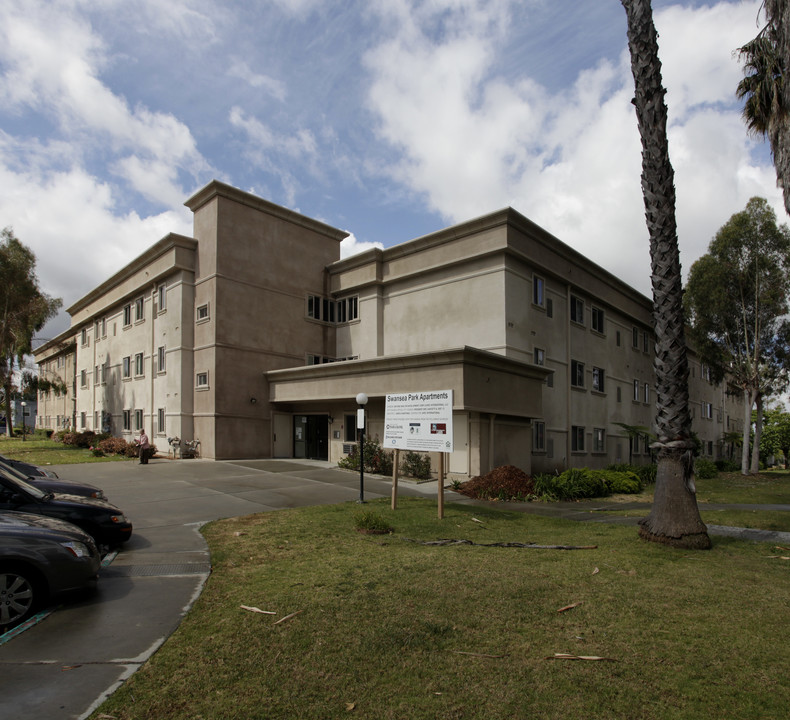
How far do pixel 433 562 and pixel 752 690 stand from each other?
166 inches

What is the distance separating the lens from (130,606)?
6.18 metres

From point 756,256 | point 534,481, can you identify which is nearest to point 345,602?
point 534,481

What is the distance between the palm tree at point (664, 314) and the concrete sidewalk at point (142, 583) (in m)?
2.44

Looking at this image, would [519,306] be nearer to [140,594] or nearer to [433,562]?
[433,562]

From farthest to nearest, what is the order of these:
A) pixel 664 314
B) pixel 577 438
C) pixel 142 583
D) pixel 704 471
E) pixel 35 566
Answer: pixel 704 471
pixel 577 438
pixel 664 314
pixel 142 583
pixel 35 566

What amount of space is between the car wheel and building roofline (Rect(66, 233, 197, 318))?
25417 millimetres

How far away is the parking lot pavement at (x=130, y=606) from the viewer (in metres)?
4.18

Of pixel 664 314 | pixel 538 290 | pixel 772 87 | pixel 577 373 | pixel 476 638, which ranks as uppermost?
pixel 772 87

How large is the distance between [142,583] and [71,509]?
2.42 m

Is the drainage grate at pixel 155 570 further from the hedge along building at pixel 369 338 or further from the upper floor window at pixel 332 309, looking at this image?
the upper floor window at pixel 332 309

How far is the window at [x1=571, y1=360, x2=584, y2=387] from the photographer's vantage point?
2836 cm

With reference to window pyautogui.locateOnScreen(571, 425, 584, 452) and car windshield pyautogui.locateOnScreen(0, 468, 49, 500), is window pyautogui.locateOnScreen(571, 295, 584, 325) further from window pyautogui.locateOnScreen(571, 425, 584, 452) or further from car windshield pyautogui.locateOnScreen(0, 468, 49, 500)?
car windshield pyautogui.locateOnScreen(0, 468, 49, 500)

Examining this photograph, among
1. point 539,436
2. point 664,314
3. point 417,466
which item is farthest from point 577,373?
point 664,314

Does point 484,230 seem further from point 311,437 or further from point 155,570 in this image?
point 155,570
